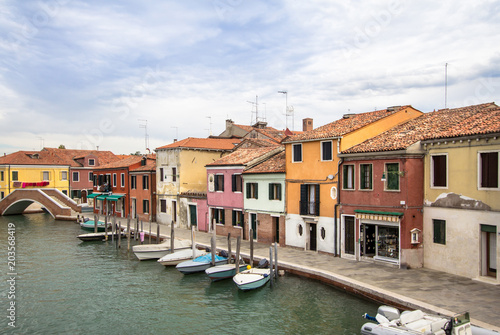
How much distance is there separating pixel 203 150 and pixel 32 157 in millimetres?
32410

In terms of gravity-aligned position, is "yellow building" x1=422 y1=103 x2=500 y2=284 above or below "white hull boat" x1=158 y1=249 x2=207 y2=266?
above

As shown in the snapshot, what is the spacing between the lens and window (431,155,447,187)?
17.8m

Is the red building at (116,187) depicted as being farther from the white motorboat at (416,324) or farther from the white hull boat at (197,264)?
the white motorboat at (416,324)

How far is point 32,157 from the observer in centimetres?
5662

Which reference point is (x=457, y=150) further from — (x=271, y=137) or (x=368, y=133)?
(x=271, y=137)

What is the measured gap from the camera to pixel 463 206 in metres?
16.9

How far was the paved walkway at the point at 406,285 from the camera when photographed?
43.8ft

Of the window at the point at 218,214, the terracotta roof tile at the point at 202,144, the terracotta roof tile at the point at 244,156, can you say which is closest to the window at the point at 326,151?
the terracotta roof tile at the point at 244,156

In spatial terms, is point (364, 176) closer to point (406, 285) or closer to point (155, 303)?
point (406, 285)

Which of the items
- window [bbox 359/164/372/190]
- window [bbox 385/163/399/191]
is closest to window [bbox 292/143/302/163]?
window [bbox 359/164/372/190]

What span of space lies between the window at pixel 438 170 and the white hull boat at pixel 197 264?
11.2 metres

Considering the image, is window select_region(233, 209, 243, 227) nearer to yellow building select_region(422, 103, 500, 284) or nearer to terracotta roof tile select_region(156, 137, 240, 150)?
terracotta roof tile select_region(156, 137, 240, 150)

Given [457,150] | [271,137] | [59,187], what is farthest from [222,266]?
[59,187]

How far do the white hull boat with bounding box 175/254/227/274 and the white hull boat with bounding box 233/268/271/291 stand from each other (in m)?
3.13
